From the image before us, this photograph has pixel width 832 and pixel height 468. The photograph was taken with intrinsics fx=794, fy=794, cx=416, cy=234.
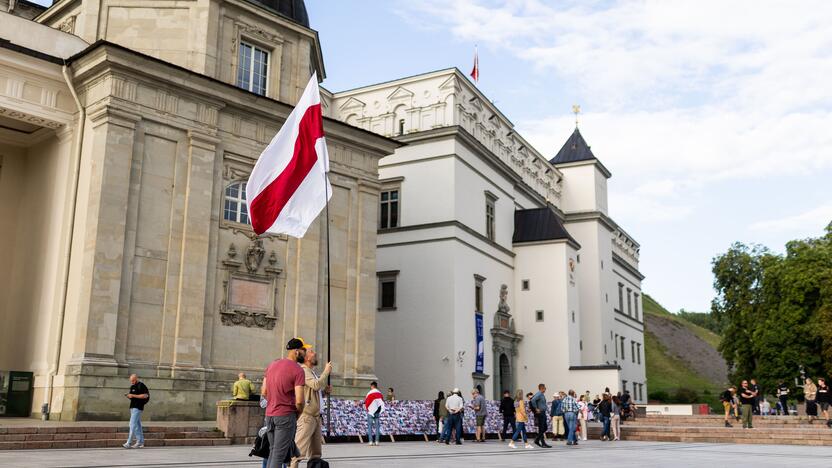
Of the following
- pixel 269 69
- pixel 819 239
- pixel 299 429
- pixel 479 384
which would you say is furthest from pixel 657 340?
pixel 299 429

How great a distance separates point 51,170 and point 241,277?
6888mm

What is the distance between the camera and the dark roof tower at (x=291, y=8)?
29.1 metres

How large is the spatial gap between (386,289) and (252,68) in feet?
46.8

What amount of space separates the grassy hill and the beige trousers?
252ft

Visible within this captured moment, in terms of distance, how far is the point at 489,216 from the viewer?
42969 mm

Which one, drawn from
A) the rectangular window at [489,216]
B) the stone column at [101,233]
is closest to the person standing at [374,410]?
the stone column at [101,233]

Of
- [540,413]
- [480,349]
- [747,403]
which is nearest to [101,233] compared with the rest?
[540,413]

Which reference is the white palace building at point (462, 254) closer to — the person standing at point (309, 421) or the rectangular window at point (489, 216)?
the rectangular window at point (489, 216)

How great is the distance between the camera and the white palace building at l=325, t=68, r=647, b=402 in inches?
1478

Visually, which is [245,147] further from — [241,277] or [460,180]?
[460,180]

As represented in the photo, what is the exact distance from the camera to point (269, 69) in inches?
1144

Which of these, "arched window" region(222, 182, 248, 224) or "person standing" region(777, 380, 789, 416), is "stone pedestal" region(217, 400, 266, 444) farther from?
"person standing" region(777, 380, 789, 416)

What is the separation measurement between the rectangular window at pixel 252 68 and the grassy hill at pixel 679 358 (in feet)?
211

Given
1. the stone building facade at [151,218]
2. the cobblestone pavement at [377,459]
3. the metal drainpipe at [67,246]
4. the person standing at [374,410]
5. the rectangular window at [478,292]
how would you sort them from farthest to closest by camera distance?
the rectangular window at [478,292] → the stone building facade at [151,218] → the metal drainpipe at [67,246] → the person standing at [374,410] → the cobblestone pavement at [377,459]
